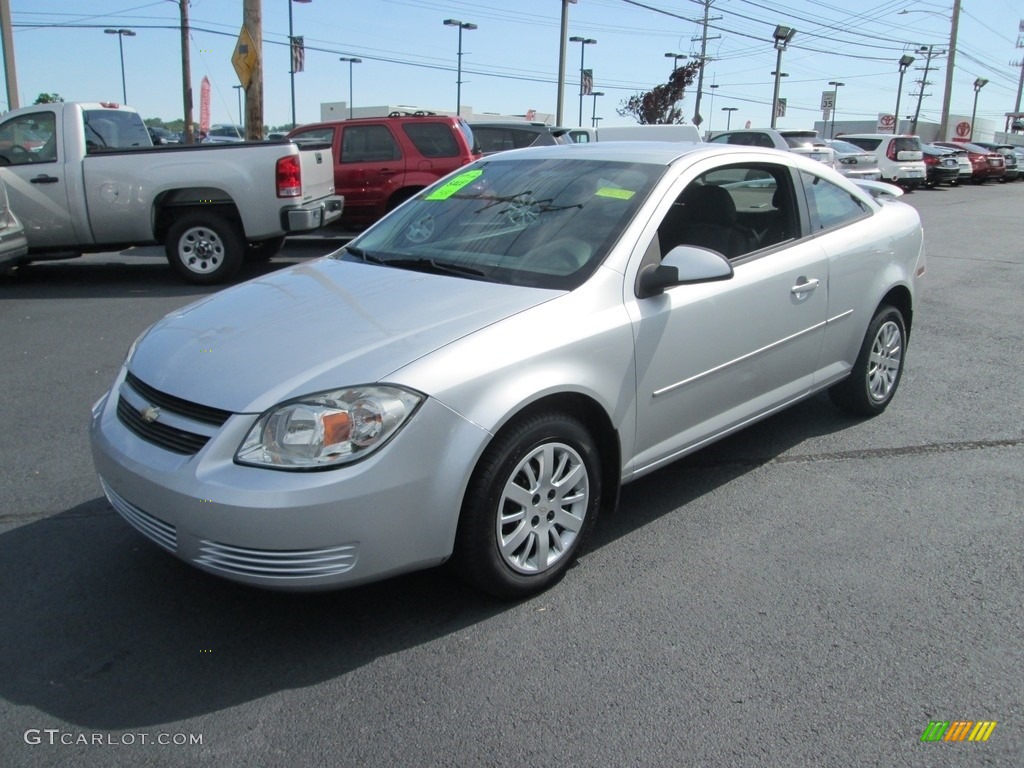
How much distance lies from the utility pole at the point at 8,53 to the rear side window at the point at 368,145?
892 centimetres

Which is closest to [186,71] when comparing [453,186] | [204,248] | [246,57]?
[246,57]

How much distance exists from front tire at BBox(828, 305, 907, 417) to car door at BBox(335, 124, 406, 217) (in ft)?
27.0

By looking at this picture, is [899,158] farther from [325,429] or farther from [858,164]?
[325,429]

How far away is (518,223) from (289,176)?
617cm

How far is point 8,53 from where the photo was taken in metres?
17.3

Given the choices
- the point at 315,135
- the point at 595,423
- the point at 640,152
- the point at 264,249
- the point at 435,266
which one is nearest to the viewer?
the point at 595,423

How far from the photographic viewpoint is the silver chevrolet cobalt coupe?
282 cm

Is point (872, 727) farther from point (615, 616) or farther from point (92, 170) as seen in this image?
point (92, 170)

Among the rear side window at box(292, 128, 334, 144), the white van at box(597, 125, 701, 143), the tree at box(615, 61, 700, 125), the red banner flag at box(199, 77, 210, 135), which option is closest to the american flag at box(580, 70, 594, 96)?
the tree at box(615, 61, 700, 125)

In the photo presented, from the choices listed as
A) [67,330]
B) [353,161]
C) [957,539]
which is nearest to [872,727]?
[957,539]

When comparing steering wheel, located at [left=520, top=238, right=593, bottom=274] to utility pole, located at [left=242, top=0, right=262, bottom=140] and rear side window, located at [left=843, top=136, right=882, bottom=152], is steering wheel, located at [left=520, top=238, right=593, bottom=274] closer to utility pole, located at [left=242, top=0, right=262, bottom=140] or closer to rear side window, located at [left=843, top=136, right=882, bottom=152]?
utility pole, located at [left=242, top=0, right=262, bottom=140]

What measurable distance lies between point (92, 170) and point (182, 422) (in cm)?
759

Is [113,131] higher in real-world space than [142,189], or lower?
higher

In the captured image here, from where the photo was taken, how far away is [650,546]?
3.79 metres
